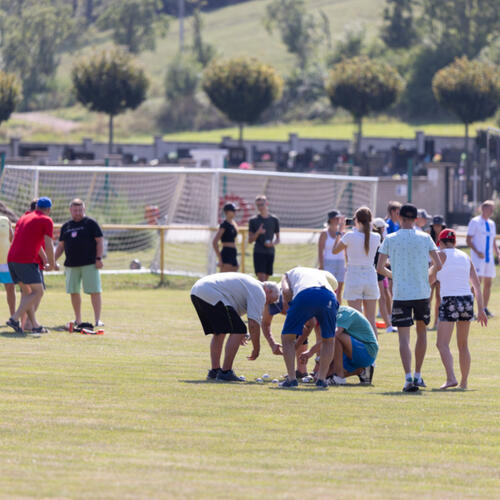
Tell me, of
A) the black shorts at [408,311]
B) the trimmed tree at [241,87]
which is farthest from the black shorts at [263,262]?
the trimmed tree at [241,87]

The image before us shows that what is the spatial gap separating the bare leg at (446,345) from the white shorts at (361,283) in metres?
2.36

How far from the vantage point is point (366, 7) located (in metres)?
164

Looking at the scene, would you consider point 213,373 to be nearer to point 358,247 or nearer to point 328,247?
point 358,247

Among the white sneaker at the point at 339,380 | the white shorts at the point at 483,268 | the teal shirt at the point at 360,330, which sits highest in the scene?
the white shorts at the point at 483,268

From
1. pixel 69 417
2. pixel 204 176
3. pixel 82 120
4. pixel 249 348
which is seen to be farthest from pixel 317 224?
pixel 82 120

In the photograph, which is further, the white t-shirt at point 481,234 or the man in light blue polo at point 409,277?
the white t-shirt at point 481,234

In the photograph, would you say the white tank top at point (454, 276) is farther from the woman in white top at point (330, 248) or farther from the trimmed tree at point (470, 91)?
the trimmed tree at point (470, 91)

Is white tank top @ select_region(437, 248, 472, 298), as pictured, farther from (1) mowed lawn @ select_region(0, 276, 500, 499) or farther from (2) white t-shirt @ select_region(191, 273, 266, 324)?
Answer: (2) white t-shirt @ select_region(191, 273, 266, 324)

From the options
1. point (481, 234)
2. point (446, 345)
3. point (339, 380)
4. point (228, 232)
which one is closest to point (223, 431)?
point (339, 380)

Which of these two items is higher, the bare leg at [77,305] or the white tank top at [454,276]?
the white tank top at [454,276]

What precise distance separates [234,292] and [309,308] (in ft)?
2.76

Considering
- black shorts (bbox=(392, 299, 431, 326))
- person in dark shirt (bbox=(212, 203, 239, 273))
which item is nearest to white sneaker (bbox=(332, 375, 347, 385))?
black shorts (bbox=(392, 299, 431, 326))

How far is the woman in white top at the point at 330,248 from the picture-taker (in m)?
17.8

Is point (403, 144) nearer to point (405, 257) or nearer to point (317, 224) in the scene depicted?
point (317, 224)
